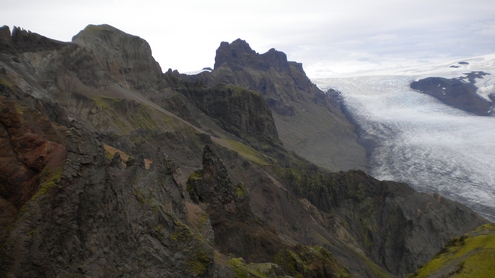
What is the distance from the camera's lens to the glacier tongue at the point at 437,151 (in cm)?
11352

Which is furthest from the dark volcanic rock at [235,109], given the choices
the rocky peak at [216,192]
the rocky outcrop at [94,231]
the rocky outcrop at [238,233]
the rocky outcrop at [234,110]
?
the rocky outcrop at [94,231]

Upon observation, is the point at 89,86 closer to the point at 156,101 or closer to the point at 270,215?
the point at 156,101

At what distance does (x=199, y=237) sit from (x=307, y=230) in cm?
4536

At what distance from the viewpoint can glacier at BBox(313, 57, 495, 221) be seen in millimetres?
113438

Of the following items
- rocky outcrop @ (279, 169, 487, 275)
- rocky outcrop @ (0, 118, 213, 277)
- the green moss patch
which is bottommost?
rocky outcrop @ (279, 169, 487, 275)

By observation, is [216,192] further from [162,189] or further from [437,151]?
[437,151]

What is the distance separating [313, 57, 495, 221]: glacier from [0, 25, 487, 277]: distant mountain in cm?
1463

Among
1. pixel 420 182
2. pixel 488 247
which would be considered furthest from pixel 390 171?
pixel 488 247

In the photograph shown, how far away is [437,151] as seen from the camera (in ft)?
443

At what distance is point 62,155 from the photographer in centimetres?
1736

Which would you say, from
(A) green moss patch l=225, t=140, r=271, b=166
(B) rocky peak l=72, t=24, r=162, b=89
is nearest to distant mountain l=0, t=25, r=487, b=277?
(B) rocky peak l=72, t=24, r=162, b=89

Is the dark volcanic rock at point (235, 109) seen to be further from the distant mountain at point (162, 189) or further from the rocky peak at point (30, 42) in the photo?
the rocky peak at point (30, 42)

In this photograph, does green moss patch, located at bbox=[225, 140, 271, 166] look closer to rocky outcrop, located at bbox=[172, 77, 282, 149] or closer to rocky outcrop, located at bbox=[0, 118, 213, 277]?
rocky outcrop, located at bbox=[172, 77, 282, 149]

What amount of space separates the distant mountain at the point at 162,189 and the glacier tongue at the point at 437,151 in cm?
1429
